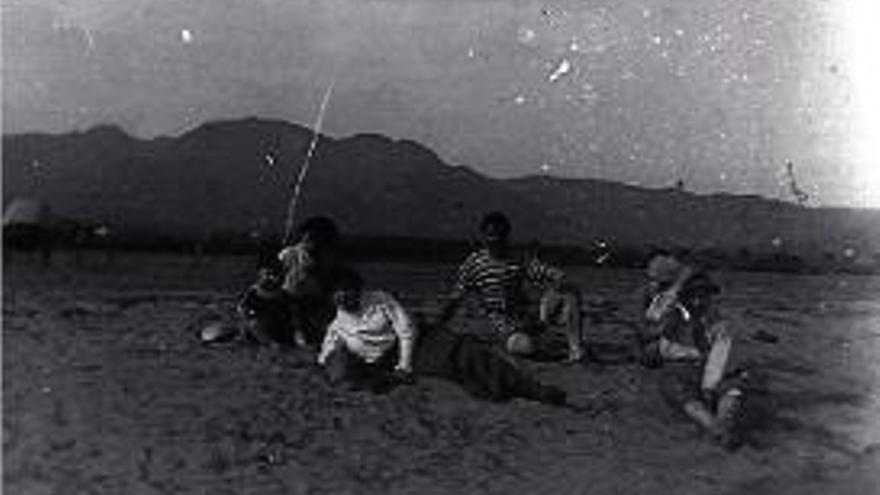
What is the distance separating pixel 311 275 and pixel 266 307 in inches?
8.6

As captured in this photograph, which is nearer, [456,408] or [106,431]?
[106,431]

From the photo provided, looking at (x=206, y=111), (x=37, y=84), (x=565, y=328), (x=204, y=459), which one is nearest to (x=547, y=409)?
(x=565, y=328)

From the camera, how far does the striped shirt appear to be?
633 centimetres

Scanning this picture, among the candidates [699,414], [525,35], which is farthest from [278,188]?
[699,414]

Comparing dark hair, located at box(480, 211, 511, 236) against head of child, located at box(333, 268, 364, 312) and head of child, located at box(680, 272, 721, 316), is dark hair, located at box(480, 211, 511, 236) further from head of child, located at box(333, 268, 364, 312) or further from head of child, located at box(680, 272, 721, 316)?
head of child, located at box(680, 272, 721, 316)

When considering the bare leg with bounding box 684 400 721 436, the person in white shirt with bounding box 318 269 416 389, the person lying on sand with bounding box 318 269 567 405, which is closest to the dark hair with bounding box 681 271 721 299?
the bare leg with bounding box 684 400 721 436

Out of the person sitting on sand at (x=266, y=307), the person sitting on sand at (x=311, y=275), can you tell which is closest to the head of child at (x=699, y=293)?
the person sitting on sand at (x=311, y=275)

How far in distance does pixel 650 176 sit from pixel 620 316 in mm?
641

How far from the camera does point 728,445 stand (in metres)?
6.52

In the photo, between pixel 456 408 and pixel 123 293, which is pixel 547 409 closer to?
pixel 456 408

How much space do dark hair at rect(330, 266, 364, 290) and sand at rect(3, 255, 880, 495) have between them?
5 cm

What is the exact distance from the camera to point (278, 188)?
6.17 m

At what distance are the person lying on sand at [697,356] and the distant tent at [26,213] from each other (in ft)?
8.20

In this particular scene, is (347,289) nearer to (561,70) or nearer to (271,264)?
(271,264)
